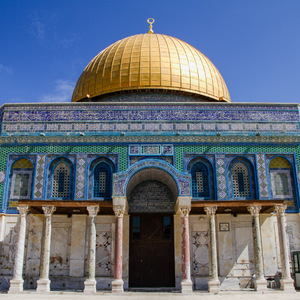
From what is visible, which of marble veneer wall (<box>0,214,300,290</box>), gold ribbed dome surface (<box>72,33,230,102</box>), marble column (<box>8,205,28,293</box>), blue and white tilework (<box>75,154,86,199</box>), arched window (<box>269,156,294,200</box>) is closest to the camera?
marble column (<box>8,205,28,293</box>)

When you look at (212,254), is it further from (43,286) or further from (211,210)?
(43,286)

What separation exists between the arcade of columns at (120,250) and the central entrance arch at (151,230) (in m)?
1.86

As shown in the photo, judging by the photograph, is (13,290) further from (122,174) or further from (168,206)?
(168,206)

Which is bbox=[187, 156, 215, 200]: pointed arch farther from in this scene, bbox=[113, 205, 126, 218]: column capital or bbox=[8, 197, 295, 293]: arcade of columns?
bbox=[113, 205, 126, 218]: column capital

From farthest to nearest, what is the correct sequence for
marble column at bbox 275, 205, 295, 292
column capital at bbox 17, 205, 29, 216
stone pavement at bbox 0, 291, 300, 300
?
column capital at bbox 17, 205, 29, 216 < marble column at bbox 275, 205, 295, 292 < stone pavement at bbox 0, 291, 300, 300

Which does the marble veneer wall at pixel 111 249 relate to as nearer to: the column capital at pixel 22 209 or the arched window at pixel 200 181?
the arched window at pixel 200 181

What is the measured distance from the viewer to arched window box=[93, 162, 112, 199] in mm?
17281

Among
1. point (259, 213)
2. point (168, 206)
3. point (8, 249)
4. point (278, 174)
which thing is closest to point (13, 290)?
point (8, 249)

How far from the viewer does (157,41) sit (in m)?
23.5

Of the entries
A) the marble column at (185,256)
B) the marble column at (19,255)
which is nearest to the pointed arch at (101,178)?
the marble column at (19,255)

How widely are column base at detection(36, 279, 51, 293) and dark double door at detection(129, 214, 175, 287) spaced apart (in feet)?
12.3

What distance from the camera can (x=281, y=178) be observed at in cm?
1769

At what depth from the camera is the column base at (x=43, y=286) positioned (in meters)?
15.3

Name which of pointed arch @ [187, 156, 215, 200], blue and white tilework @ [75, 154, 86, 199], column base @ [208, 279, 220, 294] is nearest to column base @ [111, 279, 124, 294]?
column base @ [208, 279, 220, 294]
